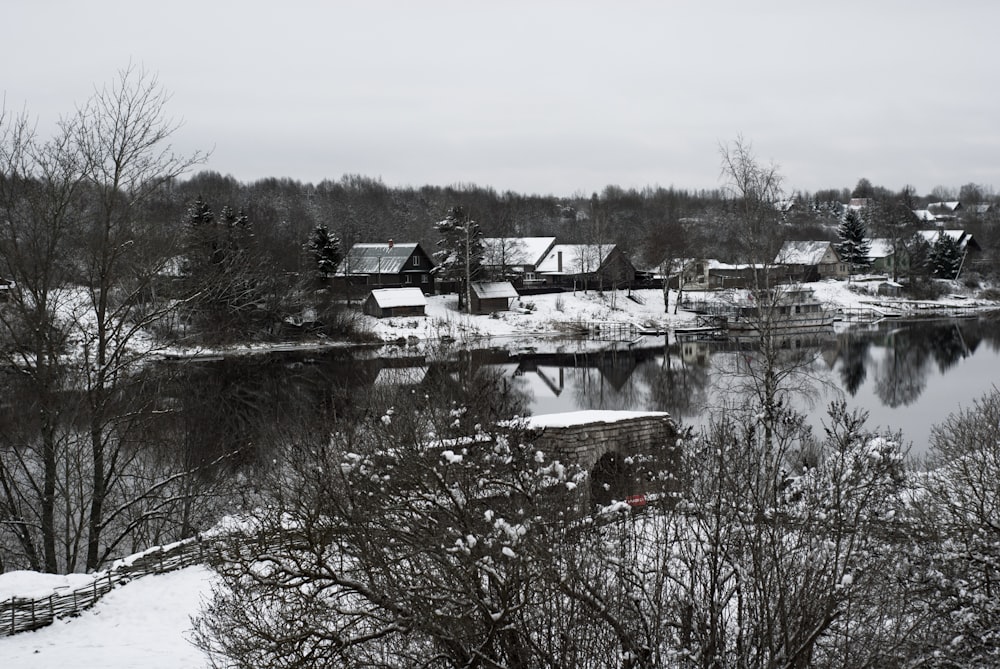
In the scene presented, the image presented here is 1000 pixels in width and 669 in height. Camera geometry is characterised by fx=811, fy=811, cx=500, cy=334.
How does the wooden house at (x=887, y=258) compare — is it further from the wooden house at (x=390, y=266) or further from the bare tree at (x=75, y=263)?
the bare tree at (x=75, y=263)

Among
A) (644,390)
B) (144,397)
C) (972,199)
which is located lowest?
(644,390)

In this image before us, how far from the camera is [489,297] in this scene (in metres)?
65.9

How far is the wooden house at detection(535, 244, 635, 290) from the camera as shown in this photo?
7300 cm

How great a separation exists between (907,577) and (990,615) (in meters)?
1.17

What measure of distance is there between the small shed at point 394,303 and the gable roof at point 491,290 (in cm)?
462

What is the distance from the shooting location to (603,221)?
258 feet

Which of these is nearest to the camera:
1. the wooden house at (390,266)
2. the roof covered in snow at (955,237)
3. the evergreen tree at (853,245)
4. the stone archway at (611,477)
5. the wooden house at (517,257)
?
the stone archway at (611,477)

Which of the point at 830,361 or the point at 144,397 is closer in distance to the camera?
the point at 144,397

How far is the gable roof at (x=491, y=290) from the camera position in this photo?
216 feet

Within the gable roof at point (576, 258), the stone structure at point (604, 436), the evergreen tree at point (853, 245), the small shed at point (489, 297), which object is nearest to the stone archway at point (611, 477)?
the stone structure at point (604, 436)

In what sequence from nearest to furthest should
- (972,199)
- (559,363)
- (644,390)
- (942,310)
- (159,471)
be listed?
1. (159,471)
2. (644,390)
3. (559,363)
4. (942,310)
5. (972,199)

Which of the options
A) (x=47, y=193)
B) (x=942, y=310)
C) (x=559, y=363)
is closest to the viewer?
(x=47, y=193)

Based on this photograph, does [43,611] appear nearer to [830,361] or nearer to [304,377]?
[304,377]

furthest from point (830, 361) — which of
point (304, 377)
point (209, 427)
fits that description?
point (209, 427)
